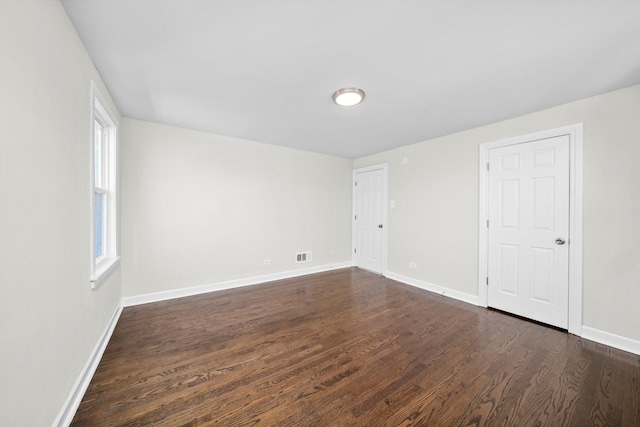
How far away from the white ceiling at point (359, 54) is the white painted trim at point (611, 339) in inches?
92.0

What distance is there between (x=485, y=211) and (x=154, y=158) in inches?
178

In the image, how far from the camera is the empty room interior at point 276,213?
1.33m

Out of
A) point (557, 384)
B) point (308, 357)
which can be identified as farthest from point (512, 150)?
point (308, 357)

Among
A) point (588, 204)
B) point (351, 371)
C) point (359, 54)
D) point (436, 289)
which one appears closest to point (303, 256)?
point (436, 289)

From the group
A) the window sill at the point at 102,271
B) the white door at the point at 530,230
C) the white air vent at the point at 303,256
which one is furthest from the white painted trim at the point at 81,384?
the white door at the point at 530,230

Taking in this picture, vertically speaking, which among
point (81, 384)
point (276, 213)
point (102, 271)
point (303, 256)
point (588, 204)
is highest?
point (588, 204)

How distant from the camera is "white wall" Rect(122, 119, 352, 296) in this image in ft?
10.2

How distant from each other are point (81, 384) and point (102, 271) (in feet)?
2.82

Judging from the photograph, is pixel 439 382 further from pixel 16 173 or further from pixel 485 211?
pixel 16 173

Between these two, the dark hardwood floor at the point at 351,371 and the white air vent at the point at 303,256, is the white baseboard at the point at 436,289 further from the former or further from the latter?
the white air vent at the point at 303,256

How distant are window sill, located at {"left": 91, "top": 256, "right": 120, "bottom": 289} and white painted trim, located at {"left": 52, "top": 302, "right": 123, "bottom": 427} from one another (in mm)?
530

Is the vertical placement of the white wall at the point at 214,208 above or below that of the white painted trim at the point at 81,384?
above

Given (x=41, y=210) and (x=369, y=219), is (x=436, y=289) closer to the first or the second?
(x=369, y=219)

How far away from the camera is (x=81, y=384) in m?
1.58
